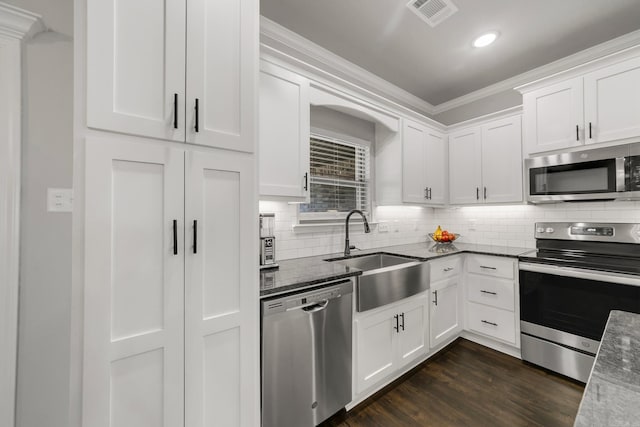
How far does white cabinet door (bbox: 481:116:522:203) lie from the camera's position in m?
2.70

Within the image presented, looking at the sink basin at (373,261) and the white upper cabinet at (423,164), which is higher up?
the white upper cabinet at (423,164)

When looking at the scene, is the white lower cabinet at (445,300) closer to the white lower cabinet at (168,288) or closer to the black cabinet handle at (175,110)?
the white lower cabinet at (168,288)

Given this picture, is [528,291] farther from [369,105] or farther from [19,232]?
[19,232]

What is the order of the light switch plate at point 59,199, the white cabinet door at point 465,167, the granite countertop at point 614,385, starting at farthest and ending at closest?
1. the white cabinet door at point 465,167
2. the light switch plate at point 59,199
3. the granite countertop at point 614,385

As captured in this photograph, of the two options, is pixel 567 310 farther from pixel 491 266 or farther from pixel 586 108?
pixel 586 108

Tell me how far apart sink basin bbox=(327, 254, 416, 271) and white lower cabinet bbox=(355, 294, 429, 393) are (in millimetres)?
379

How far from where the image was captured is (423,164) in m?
2.97

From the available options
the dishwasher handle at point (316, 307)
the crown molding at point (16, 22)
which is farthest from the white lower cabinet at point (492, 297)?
the crown molding at point (16, 22)

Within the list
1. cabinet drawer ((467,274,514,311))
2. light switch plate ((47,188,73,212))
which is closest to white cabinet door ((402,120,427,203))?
cabinet drawer ((467,274,514,311))

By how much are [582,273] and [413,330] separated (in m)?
1.42

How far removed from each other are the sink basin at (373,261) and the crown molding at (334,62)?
6.36ft

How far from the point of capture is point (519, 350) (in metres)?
2.41

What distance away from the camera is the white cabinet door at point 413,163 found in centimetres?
277

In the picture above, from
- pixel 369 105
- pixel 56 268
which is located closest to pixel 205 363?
pixel 56 268
